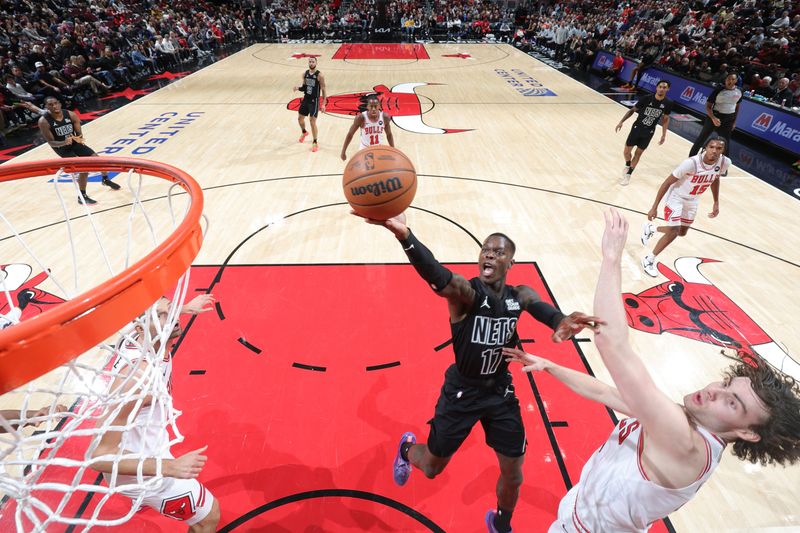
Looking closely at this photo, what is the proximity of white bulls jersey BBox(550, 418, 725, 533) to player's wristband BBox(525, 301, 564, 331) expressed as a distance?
0.63 m

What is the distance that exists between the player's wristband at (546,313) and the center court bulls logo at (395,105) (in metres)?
8.60

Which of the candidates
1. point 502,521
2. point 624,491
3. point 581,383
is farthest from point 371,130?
point 624,491

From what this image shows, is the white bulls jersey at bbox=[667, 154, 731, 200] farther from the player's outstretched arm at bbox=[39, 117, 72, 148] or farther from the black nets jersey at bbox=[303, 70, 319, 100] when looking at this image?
the player's outstretched arm at bbox=[39, 117, 72, 148]

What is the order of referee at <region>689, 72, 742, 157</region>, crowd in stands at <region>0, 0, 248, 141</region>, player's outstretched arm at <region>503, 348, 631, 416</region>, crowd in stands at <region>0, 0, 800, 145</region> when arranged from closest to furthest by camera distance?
player's outstretched arm at <region>503, 348, 631, 416</region>, referee at <region>689, 72, 742, 157</region>, crowd in stands at <region>0, 0, 248, 141</region>, crowd in stands at <region>0, 0, 800, 145</region>

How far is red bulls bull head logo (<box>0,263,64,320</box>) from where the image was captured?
15.2 ft

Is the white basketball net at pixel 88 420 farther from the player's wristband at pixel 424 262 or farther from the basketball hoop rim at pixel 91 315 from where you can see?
the player's wristband at pixel 424 262

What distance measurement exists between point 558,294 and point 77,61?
1590 centimetres

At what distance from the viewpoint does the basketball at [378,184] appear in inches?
109

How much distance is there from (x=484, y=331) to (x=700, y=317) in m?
3.58

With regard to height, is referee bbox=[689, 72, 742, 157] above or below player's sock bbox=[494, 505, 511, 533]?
above

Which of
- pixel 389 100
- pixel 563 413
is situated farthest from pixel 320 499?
pixel 389 100

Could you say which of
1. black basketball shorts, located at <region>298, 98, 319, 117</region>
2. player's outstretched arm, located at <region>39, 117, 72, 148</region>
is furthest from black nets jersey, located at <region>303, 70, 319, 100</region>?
player's outstretched arm, located at <region>39, 117, 72, 148</region>

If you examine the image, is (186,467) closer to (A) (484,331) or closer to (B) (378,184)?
(A) (484,331)

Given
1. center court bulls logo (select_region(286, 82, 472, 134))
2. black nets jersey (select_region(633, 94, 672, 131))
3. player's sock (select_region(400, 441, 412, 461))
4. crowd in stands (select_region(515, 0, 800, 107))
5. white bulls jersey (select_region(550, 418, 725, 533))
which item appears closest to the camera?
white bulls jersey (select_region(550, 418, 725, 533))
